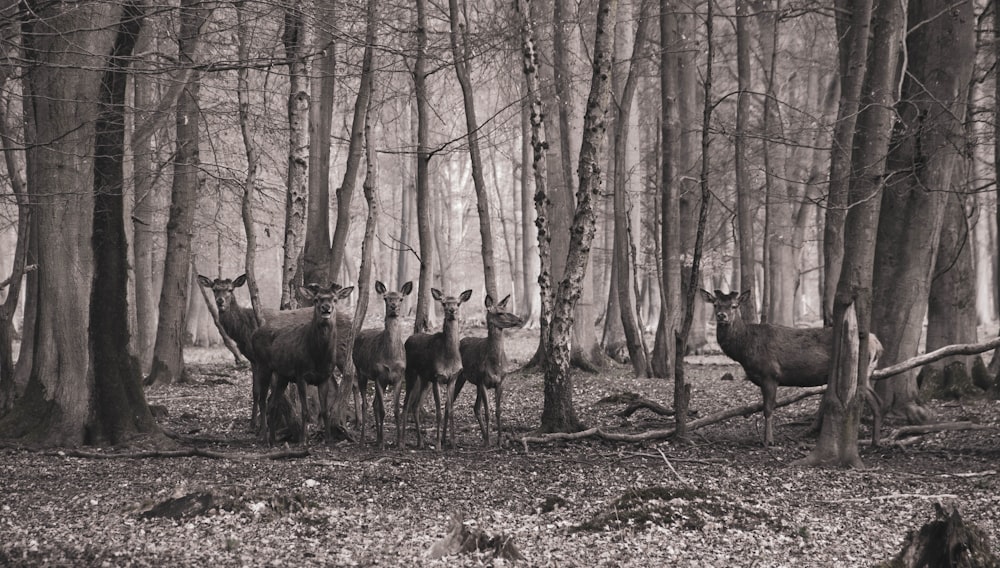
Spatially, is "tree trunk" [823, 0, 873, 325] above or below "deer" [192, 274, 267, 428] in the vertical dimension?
above

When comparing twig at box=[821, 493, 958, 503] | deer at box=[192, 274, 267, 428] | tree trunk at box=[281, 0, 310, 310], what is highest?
tree trunk at box=[281, 0, 310, 310]

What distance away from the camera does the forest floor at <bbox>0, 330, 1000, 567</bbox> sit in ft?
21.1

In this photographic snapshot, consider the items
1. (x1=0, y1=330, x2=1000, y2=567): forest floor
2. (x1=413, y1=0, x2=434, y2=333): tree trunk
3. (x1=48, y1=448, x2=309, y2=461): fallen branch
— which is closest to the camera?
(x1=0, y1=330, x2=1000, y2=567): forest floor

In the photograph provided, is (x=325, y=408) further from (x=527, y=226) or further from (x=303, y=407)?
(x=527, y=226)

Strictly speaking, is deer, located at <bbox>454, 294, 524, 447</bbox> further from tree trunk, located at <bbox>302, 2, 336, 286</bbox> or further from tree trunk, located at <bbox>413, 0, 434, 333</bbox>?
tree trunk, located at <bbox>302, 2, 336, 286</bbox>

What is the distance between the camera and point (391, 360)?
36.8 feet

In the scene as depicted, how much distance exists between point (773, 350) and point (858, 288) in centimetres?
268

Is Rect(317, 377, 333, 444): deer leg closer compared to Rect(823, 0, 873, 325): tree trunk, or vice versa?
Rect(823, 0, 873, 325): tree trunk

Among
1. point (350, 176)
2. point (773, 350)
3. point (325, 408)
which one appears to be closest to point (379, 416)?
point (325, 408)

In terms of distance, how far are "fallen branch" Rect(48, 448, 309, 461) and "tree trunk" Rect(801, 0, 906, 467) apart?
5111 millimetres

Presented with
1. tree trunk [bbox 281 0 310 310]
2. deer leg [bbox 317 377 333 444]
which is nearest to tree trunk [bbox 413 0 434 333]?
deer leg [bbox 317 377 333 444]

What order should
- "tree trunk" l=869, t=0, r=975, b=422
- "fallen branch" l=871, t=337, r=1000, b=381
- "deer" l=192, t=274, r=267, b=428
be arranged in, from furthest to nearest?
"deer" l=192, t=274, r=267, b=428, "tree trunk" l=869, t=0, r=975, b=422, "fallen branch" l=871, t=337, r=1000, b=381

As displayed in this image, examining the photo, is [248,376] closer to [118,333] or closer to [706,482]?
[118,333]

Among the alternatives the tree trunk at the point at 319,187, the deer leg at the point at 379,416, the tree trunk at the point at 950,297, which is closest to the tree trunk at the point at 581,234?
the deer leg at the point at 379,416
